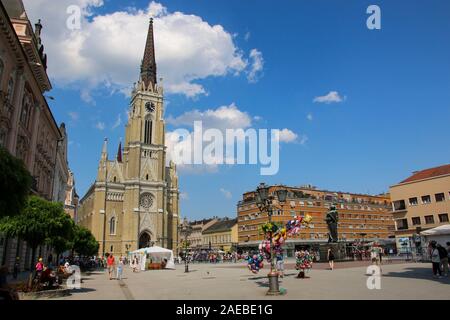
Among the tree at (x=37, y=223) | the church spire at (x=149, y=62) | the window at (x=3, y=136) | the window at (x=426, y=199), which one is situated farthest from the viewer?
the church spire at (x=149, y=62)

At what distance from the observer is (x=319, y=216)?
85.9 m

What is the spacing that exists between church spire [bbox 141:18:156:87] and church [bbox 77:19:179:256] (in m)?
1.87

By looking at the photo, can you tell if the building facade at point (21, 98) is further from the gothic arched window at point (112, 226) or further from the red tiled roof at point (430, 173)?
the red tiled roof at point (430, 173)

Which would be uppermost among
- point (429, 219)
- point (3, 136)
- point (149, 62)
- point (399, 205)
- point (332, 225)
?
point (149, 62)

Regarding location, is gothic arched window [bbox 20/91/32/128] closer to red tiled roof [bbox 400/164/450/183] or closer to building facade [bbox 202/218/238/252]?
red tiled roof [bbox 400/164/450/183]

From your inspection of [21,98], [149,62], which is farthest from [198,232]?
[21,98]

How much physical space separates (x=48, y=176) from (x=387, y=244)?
2543 inches

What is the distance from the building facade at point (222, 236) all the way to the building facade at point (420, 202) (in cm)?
4864

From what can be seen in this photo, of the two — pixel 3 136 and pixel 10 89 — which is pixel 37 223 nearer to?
pixel 3 136

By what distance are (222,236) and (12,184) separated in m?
95.9

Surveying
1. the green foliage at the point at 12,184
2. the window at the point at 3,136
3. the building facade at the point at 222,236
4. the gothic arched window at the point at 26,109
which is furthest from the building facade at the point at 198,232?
the green foliage at the point at 12,184

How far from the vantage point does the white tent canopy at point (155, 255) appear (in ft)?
126
